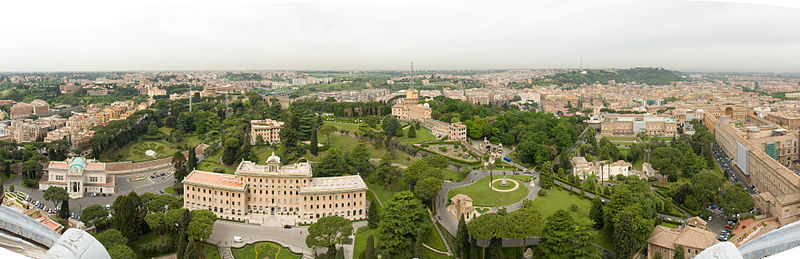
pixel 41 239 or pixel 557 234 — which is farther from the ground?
pixel 41 239

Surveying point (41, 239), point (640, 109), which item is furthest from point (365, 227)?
point (640, 109)

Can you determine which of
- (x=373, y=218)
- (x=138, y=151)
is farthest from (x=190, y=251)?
(x=138, y=151)

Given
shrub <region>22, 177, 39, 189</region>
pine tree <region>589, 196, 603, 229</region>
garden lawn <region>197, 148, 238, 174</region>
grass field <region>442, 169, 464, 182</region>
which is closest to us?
pine tree <region>589, 196, 603, 229</region>

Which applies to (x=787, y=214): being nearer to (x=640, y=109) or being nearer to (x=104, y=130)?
(x=104, y=130)

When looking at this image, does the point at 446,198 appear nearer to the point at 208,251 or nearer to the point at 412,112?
the point at 208,251

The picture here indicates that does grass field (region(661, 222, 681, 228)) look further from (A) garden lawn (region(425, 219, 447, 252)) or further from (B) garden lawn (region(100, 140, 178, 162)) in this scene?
(B) garden lawn (region(100, 140, 178, 162))

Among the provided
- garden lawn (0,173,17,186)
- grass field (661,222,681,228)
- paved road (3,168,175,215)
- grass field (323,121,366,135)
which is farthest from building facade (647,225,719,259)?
garden lawn (0,173,17,186)
